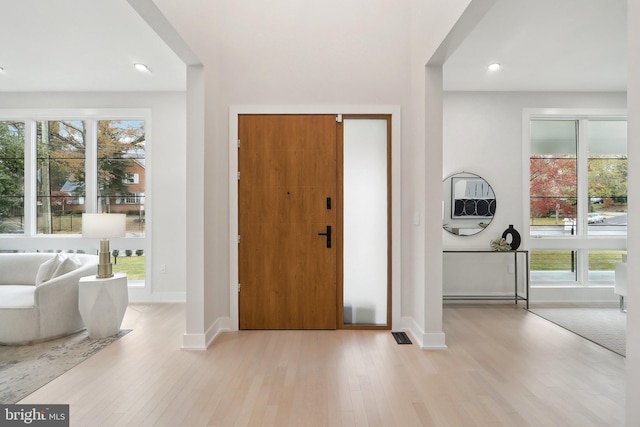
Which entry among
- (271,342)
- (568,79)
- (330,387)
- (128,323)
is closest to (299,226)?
(271,342)

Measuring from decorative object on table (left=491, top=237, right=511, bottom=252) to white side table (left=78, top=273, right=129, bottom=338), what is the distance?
442 cm

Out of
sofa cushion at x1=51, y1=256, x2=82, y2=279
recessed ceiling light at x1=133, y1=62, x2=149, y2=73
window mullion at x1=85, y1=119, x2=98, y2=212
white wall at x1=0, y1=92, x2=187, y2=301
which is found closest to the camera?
sofa cushion at x1=51, y1=256, x2=82, y2=279

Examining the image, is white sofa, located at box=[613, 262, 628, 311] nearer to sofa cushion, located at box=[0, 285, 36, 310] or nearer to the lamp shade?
the lamp shade

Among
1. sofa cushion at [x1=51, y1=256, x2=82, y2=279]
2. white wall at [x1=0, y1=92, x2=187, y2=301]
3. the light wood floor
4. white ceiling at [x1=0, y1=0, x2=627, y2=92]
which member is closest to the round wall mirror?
white ceiling at [x1=0, y1=0, x2=627, y2=92]

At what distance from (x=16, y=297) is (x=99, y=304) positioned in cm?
80

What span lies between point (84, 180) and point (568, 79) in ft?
21.2

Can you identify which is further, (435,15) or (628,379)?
(435,15)

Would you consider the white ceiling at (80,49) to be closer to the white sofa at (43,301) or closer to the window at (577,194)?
the white sofa at (43,301)

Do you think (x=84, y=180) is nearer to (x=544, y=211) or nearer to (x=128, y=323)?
(x=128, y=323)

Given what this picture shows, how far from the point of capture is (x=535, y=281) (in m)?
5.09

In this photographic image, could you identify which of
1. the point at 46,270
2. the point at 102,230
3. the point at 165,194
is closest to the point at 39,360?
the point at 46,270

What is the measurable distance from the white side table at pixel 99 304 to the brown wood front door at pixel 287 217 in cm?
123

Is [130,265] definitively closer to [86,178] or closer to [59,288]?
[86,178]

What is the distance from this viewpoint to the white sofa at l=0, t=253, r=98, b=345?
3.33m
